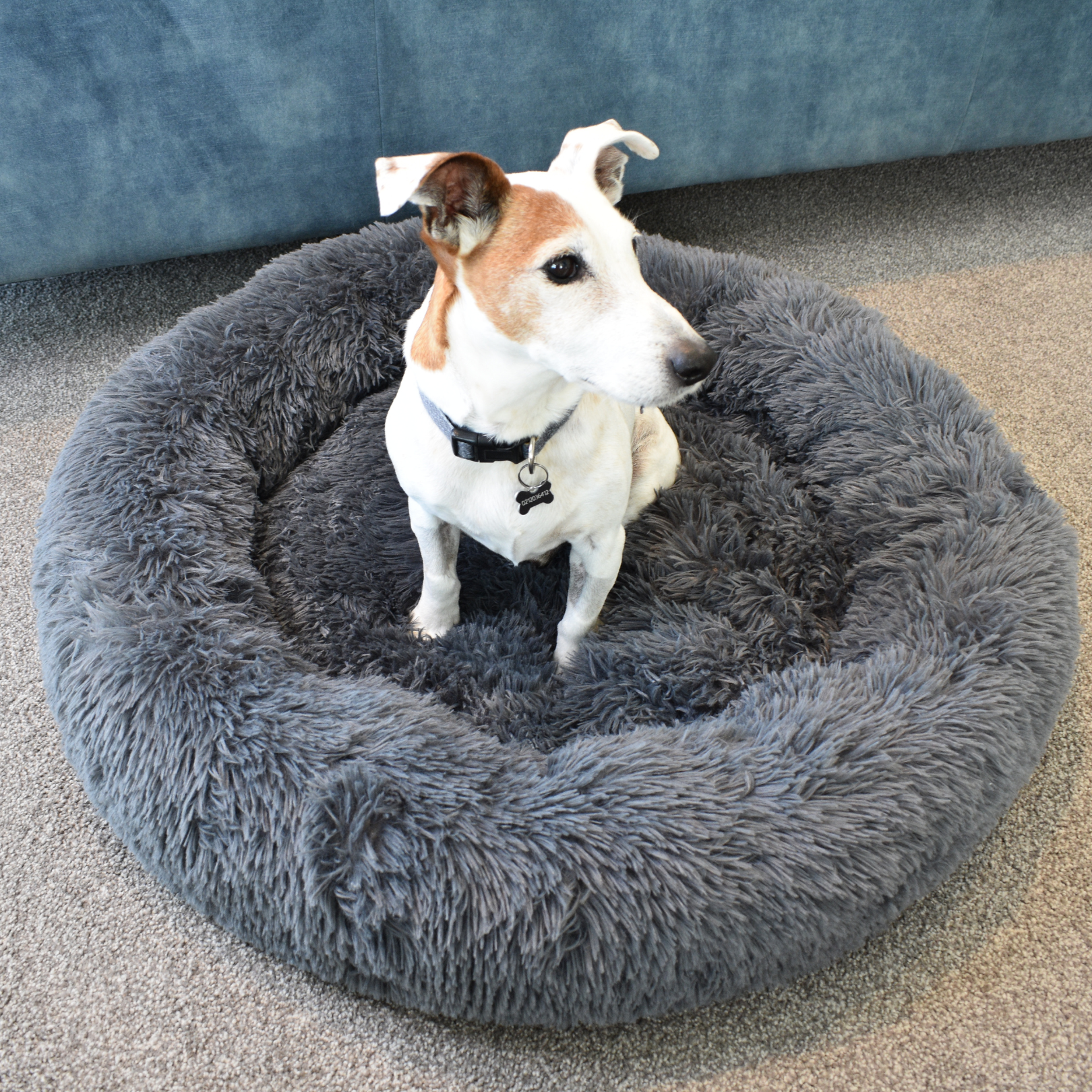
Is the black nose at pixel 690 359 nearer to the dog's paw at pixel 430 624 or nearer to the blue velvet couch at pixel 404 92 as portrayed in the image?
the dog's paw at pixel 430 624

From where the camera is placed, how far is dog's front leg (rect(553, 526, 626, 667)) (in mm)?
1324

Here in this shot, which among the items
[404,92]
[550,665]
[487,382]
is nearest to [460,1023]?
[550,665]

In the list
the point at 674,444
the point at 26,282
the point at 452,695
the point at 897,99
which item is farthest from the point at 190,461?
the point at 897,99

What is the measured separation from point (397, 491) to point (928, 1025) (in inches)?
47.1

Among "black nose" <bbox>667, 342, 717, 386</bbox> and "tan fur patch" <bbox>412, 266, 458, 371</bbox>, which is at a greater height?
"black nose" <bbox>667, 342, 717, 386</bbox>

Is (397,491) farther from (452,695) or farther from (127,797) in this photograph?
(127,797)

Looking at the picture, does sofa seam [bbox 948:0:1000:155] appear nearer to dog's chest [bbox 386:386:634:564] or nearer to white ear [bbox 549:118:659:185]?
white ear [bbox 549:118:659:185]

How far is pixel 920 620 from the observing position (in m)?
1.31

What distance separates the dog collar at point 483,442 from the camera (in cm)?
117

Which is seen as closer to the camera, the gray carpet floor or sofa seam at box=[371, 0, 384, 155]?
the gray carpet floor

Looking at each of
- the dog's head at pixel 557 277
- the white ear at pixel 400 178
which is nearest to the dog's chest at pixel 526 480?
the dog's head at pixel 557 277

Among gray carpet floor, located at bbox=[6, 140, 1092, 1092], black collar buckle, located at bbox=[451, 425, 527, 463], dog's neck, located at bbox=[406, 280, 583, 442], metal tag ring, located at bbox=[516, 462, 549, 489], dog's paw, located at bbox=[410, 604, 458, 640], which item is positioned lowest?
gray carpet floor, located at bbox=[6, 140, 1092, 1092]

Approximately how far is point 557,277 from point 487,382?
0.54ft

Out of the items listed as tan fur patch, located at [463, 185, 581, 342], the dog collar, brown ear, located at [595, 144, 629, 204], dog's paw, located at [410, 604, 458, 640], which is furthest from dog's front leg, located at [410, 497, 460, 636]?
brown ear, located at [595, 144, 629, 204]
